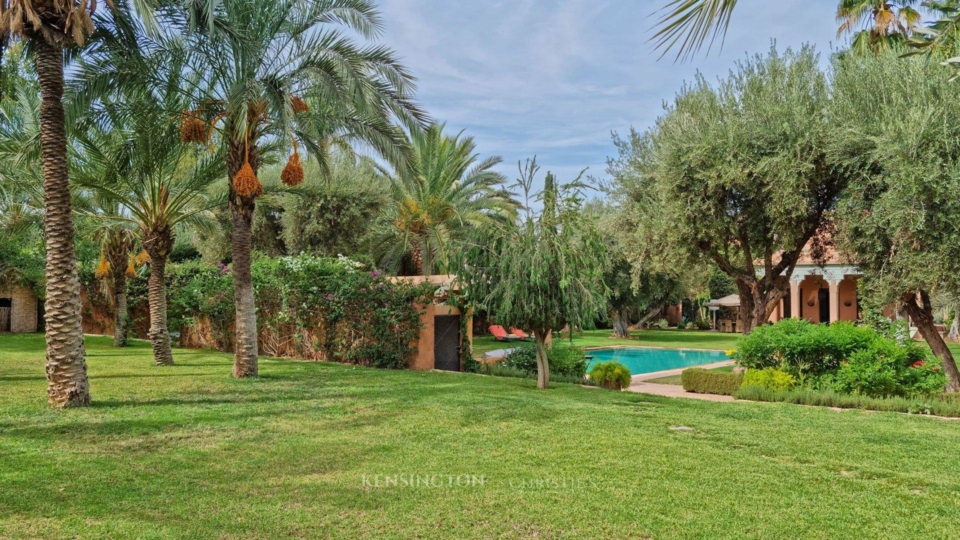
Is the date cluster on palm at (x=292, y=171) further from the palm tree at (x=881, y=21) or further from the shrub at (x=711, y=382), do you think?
the palm tree at (x=881, y=21)

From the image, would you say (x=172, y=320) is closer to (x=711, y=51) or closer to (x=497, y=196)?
(x=497, y=196)

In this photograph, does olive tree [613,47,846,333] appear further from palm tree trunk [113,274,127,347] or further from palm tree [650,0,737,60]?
palm tree trunk [113,274,127,347]

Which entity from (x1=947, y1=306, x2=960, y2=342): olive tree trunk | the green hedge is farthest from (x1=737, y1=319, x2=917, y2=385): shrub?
(x1=947, y1=306, x2=960, y2=342): olive tree trunk

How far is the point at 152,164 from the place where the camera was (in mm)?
13133

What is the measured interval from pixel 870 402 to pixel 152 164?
1401cm

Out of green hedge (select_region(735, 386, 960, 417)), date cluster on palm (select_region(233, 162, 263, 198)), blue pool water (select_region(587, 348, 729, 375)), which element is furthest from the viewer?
blue pool water (select_region(587, 348, 729, 375))

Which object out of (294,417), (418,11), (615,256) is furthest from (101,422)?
(615,256)

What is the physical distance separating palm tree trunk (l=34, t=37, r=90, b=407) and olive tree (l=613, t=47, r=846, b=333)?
11.5 meters

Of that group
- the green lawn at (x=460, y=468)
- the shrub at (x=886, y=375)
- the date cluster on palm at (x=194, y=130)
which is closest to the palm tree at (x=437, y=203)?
the date cluster on palm at (x=194, y=130)

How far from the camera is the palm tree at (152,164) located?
37.2ft

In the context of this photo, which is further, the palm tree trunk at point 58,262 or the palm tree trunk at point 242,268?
the palm tree trunk at point 242,268

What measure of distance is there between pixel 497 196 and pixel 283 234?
882cm

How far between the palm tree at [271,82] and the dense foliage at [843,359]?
7.88 meters

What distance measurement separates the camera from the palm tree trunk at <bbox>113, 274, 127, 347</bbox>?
18.0 m
